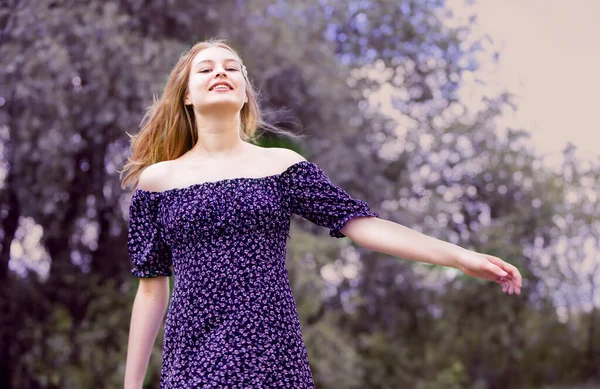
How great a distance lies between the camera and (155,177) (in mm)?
2326

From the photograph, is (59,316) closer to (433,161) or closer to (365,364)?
(365,364)

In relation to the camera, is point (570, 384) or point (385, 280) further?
point (570, 384)

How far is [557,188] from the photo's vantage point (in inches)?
438

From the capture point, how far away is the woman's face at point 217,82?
2.28 metres

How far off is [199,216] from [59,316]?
6.89 metres

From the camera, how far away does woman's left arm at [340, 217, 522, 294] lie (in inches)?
75.9

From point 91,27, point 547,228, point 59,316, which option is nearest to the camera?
point 91,27

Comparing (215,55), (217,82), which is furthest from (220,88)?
(215,55)

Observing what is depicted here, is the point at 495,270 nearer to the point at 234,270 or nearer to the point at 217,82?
the point at 234,270

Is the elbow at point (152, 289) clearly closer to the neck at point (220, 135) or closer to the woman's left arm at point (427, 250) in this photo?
the neck at point (220, 135)

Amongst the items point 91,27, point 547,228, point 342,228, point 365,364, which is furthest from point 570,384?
point 342,228

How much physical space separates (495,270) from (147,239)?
946 mm

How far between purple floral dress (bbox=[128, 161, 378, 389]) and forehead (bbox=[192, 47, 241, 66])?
0.36 m

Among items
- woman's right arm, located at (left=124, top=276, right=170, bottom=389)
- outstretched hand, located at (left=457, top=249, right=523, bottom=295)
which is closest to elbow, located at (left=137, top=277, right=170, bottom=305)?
woman's right arm, located at (left=124, top=276, right=170, bottom=389)
